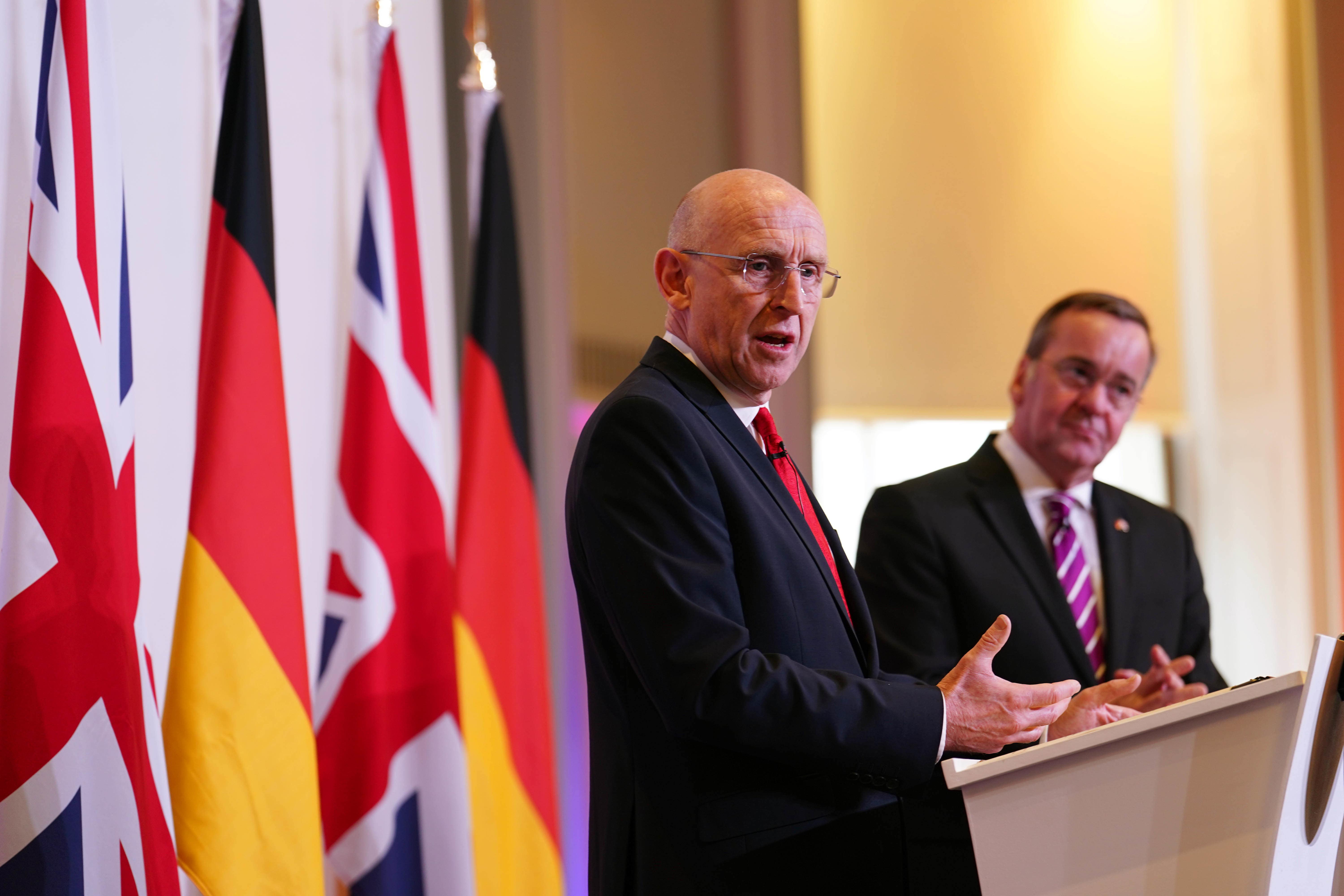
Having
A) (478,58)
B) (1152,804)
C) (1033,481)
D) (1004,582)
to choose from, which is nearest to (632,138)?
(478,58)

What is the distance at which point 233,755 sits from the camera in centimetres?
238

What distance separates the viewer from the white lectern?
127cm

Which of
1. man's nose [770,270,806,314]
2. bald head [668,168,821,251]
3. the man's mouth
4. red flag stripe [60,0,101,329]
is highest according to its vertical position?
red flag stripe [60,0,101,329]

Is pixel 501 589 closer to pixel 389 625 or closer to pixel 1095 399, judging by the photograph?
pixel 389 625

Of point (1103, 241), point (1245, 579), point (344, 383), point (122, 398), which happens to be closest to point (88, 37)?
point (122, 398)

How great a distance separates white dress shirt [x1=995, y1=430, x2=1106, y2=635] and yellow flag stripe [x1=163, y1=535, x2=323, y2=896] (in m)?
1.76

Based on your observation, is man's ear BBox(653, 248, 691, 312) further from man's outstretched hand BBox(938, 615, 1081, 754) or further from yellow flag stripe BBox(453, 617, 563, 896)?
yellow flag stripe BBox(453, 617, 563, 896)

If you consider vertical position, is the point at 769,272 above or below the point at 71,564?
above

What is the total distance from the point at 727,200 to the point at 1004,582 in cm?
130

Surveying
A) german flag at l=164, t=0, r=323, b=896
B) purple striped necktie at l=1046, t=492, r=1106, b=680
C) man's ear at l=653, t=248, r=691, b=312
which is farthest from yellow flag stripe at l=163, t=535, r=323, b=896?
purple striped necktie at l=1046, t=492, r=1106, b=680

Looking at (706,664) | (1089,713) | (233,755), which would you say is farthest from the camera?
(233,755)

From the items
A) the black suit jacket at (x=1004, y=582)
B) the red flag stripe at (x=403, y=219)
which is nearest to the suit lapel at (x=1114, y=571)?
the black suit jacket at (x=1004, y=582)

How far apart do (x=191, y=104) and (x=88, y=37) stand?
0.67m

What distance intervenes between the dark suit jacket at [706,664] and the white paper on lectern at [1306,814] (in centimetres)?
38
